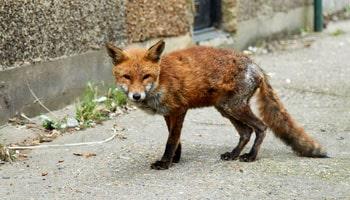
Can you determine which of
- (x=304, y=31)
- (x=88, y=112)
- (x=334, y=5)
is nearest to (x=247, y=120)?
(x=88, y=112)

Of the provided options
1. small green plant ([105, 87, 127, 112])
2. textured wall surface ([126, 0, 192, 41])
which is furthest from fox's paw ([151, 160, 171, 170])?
textured wall surface ([126, 0, 192, 41])

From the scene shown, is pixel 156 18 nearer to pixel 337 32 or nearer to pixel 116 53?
pixel 116 53

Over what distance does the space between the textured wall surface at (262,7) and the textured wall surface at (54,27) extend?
3.07 meters

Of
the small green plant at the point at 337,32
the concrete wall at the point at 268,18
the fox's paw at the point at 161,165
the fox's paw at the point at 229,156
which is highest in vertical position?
the fox's paw at the point at 161,165

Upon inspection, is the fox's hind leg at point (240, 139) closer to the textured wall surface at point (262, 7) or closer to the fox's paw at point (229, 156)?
the fox's paw at point (229, 156)

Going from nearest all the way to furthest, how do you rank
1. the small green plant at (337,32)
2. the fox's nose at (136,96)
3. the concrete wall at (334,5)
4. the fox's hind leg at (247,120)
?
the fox's nose at (136,96) < the fox's hind leg at (247,120) < the small green plant at (337,32) < the concrete wall at (334,5)

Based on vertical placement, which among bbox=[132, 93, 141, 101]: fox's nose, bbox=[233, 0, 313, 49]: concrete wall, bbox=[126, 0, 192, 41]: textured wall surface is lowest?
bbox=[233, 0, 313, 49]: concrete wall

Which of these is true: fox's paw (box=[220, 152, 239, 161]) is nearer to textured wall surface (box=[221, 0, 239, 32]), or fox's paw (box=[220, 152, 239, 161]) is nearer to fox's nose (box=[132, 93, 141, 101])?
fox's nose (box=[132, 93, 141, 101])

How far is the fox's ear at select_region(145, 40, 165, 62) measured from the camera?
5.25 m

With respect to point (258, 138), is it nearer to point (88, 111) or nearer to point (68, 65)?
point (88, 111)

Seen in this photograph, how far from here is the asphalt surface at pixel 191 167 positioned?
4.89 meters

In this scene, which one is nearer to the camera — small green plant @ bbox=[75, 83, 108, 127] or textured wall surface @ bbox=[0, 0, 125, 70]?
textured wall surface @ bbox=[0, 0, 125, 70]

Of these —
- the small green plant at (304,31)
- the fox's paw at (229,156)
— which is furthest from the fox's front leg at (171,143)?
the small green plant at (304,31)

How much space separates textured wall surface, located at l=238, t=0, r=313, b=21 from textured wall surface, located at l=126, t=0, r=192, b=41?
1555mm
